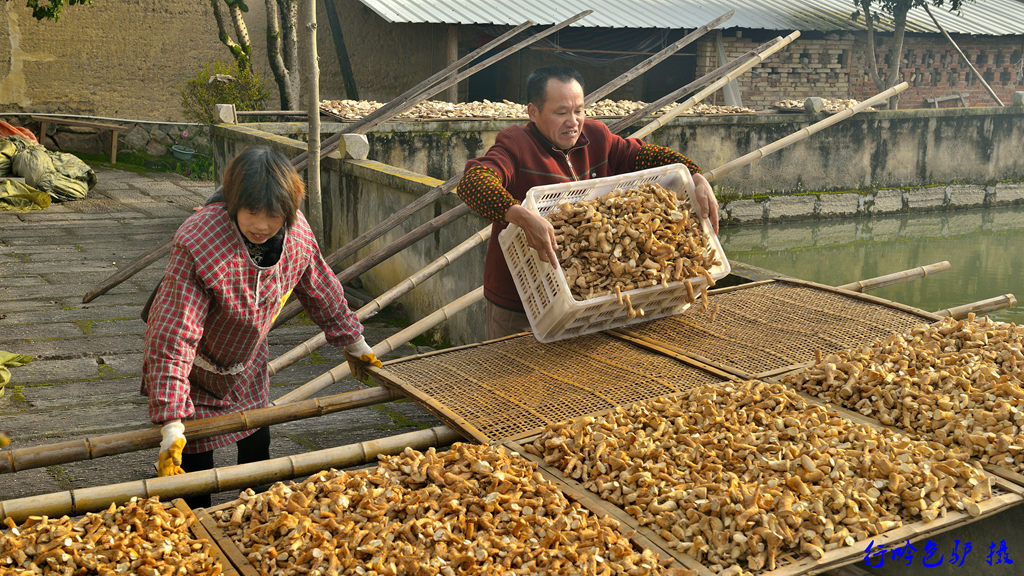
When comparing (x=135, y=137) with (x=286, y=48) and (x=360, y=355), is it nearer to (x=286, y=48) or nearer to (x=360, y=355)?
(x=286, y=48)

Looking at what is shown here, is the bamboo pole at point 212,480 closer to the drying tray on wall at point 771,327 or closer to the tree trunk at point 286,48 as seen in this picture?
the drying tray on wall at point 771,327

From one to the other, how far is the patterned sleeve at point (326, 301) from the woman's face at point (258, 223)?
294mm

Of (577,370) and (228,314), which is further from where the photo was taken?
(577,370)

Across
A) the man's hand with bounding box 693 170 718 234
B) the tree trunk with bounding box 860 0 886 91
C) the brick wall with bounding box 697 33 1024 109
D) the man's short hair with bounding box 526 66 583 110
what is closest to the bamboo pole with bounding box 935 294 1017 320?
the man's hand with bounding box 693 170 718 234

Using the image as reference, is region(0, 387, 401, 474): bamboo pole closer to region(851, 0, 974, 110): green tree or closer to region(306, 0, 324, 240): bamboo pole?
region(306, 0, 324, 240): bamboo pole

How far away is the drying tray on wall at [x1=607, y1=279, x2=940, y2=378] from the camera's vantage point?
3123 mm

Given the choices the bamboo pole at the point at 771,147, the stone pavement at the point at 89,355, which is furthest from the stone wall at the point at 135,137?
the bamboo pole at the point at 771,147

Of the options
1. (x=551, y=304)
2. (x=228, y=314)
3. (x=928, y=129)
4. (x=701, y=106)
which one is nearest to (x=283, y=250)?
(x=228, y=314)

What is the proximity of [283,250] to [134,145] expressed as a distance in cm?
1140

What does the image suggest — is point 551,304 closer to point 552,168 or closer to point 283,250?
point 552,168

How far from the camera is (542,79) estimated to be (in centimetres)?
322

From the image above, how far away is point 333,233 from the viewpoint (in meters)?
7.11

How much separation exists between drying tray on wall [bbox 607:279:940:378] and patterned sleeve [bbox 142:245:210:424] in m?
1.52

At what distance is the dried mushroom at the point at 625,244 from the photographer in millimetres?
3043
